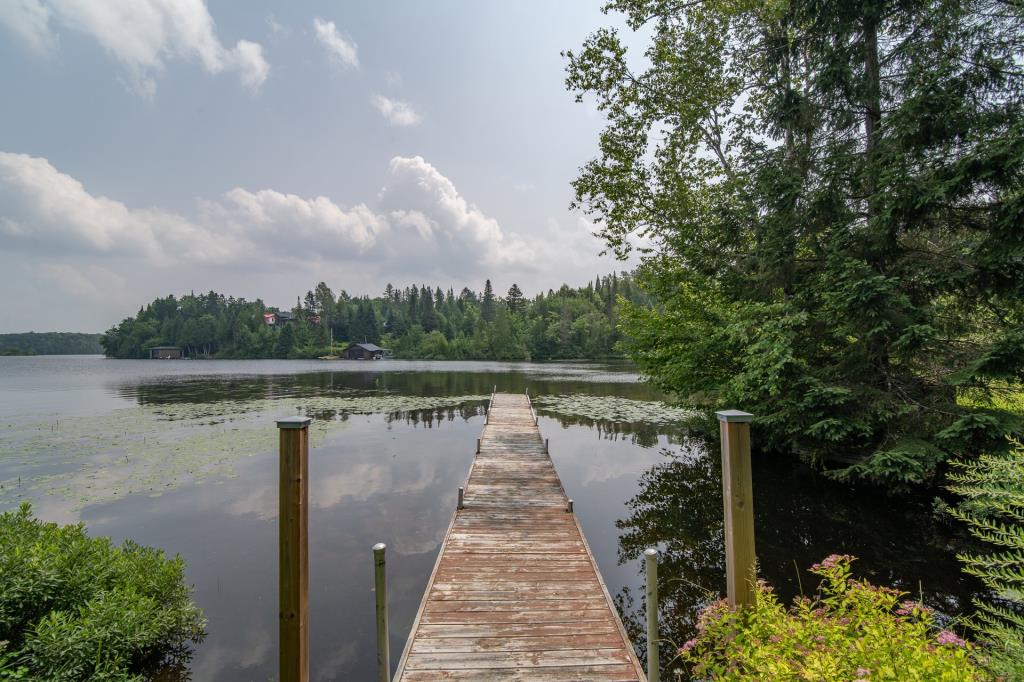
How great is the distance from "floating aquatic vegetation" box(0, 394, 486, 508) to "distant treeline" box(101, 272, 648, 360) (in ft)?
184

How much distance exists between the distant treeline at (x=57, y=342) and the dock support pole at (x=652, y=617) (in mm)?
192940

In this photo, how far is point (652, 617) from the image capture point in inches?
149

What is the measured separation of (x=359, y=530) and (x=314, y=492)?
113 inches

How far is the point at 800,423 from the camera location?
343 inches

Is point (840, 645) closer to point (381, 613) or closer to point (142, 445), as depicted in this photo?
point (381, 613)

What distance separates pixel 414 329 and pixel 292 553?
9007cm

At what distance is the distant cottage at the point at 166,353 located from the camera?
304 feet

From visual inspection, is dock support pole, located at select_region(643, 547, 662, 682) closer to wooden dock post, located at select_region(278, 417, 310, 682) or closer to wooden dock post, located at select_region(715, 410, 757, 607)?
wooden dock post, located at select_region(715, 410, 757, 607)

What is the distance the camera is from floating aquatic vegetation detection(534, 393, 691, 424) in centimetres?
1950

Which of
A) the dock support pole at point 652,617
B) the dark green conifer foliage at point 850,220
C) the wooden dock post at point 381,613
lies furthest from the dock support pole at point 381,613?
the dark green conifer foliage at point 850,220

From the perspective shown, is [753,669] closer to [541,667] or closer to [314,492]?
[541,667]

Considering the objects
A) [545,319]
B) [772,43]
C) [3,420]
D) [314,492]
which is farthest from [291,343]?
[772,43]

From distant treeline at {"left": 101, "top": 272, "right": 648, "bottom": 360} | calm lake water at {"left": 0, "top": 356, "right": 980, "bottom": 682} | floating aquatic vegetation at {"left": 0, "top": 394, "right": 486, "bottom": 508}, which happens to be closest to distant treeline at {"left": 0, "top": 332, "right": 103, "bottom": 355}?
distant treeline at {"left": 101, "top": 272, "right": 648, "bottom": 360}

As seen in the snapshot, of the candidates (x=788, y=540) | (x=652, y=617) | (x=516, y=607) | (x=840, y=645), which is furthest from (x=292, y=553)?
(x=788, y=540)
